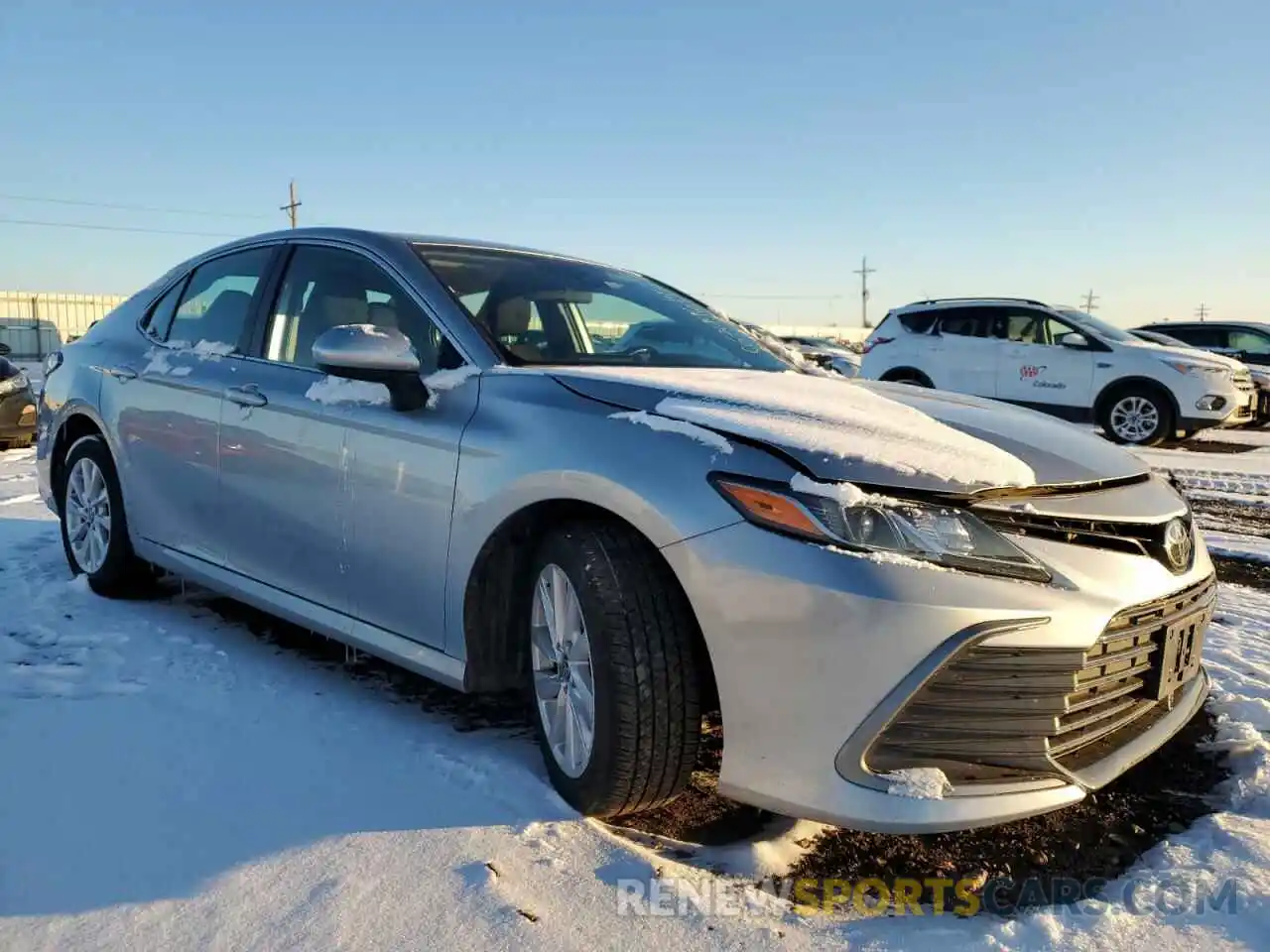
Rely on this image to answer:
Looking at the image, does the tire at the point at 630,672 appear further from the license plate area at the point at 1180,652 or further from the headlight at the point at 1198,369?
the headlight at the point at 1198,369

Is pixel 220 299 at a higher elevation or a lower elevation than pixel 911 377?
higher

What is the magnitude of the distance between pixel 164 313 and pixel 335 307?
128 centimetres

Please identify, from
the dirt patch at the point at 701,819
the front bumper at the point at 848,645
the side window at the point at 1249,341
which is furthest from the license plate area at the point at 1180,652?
the side window at the point at 1249,341

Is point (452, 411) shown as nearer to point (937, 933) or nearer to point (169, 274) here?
point (937, 933)

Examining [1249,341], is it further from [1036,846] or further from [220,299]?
[220,299]

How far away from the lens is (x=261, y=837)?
2.21m

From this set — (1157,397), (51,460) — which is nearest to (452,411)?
(51,460)

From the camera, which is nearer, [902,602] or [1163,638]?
[902,602]

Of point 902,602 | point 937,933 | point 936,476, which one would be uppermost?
point 936,476

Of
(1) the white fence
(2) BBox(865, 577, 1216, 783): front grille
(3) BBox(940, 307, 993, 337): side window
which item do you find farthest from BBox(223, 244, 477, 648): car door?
(1) the white fence

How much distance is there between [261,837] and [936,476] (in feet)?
5.43

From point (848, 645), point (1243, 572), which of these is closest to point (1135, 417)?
point (1243, 572)

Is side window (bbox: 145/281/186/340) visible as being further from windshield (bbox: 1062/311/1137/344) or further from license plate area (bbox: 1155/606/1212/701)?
windshield (bbox: 1062/311/1137/344)

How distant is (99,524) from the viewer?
13.7 feet
